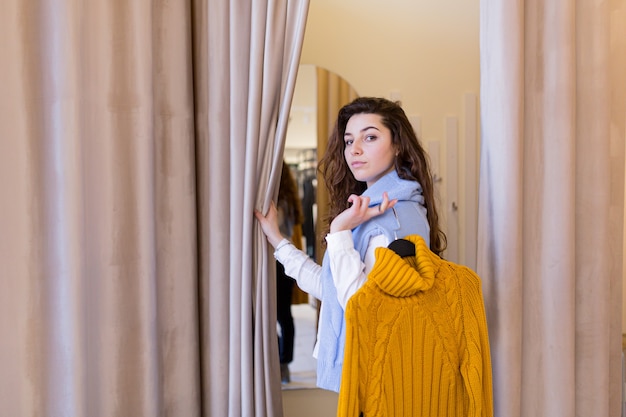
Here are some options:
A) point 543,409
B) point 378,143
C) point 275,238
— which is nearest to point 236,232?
point 275,238

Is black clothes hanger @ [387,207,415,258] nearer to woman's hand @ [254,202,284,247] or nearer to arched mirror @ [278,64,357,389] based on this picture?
woman's hand @ [254,202,284,247]

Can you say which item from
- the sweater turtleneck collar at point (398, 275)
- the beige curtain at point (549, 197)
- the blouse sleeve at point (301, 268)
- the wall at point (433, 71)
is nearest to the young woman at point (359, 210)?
the blouse sleeve at point (301, 268)

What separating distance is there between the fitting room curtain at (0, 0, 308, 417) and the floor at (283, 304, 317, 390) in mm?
812

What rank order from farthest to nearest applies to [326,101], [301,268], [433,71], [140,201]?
[433,71], [326,101], [301,268], [140,201]

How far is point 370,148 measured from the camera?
1.61 m

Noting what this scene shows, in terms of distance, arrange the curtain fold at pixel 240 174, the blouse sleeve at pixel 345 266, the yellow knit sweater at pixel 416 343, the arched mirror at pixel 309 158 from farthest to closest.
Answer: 1. the arched mirror at pixel 309 158
2. the curtain fold at pixel 240 174
3. the blouse sleeve at pixel 345 266
4. the yellow knit sweater at pixel 416 343

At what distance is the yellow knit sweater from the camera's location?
1264 mm

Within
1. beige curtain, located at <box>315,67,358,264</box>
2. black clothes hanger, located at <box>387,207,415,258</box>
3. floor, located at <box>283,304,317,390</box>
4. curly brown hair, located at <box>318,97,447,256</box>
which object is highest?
beige curtain, located at <box>315,67,358,264</box>

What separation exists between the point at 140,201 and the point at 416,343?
0.91 meters

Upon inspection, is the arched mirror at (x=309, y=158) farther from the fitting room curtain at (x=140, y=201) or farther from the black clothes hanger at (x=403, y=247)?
the black clothes hanger at (x=403, y=247)

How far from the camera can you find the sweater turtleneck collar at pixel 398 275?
1.27m

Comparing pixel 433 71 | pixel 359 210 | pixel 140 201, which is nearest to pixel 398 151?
pixel 359 210

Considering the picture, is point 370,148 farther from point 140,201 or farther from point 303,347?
point 303,347

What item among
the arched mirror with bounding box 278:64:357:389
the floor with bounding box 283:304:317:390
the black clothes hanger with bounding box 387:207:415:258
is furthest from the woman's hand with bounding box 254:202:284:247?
the floor with bounding box 283:304:317:390
